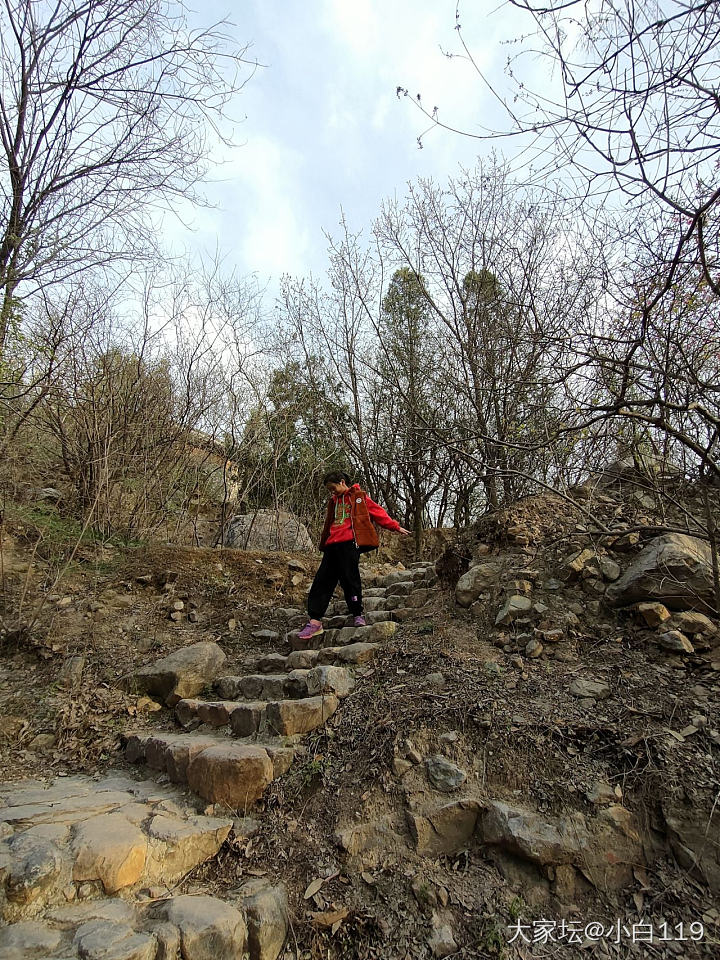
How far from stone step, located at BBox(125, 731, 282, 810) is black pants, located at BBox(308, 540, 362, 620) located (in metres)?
1.91

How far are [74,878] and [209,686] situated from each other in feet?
7.72

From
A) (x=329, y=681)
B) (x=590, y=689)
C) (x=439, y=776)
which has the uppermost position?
(x=590, y=689)

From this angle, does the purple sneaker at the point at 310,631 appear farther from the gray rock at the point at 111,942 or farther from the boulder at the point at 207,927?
the gray rock at the point at 111,942

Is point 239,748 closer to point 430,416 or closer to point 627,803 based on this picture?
point 627,803

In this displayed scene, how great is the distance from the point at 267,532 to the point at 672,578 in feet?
20.5

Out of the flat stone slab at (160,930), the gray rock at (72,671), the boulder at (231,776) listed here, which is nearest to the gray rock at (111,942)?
the flat stone slab at (160,930)

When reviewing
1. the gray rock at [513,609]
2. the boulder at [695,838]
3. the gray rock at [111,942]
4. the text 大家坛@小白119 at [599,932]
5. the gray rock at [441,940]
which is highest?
the gray rock at [513,609]

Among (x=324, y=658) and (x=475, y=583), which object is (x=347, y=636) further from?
(x=475, y=583)

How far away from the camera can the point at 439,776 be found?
123 inches

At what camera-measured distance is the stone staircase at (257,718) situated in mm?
3297

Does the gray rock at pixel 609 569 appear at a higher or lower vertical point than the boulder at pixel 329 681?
higher

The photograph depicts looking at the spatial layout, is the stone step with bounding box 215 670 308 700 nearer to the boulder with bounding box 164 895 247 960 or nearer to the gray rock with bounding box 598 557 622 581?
the boulder with bounding box 164 895 247 960

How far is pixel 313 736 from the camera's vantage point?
3680 millimetres

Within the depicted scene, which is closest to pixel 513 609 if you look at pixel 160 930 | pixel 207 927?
pixel 207 927
